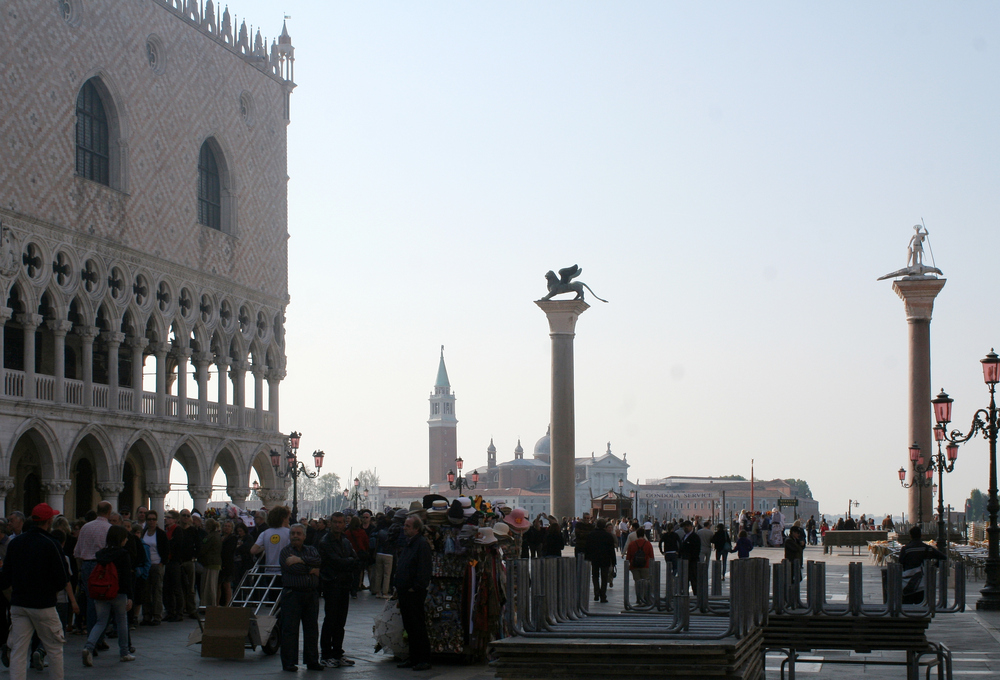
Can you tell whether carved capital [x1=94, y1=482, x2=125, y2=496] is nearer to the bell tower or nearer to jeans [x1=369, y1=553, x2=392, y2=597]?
jeans [x1=369, y1=553, x2=392, y2=597]

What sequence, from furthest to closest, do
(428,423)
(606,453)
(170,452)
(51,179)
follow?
(606,453) < (428,423) < (170,452) < (51,179)

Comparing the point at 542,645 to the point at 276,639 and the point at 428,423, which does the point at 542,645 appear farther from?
the point at 428,423

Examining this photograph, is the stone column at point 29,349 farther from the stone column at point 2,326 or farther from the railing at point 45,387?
the stone column at point 2,326

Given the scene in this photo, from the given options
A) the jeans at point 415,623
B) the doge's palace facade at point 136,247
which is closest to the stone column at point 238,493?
the doge's palace facade at point 136,247

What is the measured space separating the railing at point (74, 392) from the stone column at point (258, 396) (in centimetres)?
736

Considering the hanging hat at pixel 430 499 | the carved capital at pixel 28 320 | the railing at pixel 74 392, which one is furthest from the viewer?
the railing at pixel 74 392

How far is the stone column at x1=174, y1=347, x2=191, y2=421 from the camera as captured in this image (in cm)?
3078

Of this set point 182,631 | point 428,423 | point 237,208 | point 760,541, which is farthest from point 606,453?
point 182,631

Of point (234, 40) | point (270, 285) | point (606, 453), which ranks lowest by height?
point (606, 453)

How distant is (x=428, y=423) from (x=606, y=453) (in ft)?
83.2

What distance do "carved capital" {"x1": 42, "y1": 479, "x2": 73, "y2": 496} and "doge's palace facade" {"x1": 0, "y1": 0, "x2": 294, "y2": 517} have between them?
0.14 ft

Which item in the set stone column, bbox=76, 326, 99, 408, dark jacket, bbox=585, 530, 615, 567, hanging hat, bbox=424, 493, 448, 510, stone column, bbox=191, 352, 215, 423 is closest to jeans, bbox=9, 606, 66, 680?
hanging hat, bbox=424, 493, 448, 510

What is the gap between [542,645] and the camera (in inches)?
239

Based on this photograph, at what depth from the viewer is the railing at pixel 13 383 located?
24969 mm
